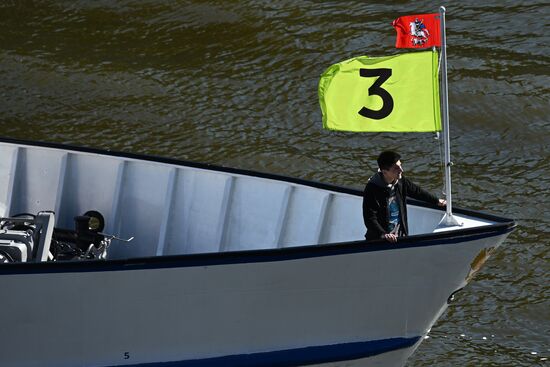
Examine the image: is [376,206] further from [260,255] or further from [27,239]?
[27,239]

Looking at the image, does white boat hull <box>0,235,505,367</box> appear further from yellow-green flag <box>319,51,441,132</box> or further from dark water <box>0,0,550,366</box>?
dark water <box>0,0,550,366</box>

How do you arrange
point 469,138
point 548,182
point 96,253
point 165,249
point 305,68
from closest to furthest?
point 96,253 → point 165,249 → point 548,182 → point 469,138 → point 305,68

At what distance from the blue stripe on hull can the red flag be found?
8.57 feet

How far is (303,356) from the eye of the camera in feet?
28.7

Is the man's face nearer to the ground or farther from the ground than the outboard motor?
farther from the ground

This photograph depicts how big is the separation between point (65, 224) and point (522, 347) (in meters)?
5.25

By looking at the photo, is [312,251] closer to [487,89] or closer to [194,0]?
[487,89]

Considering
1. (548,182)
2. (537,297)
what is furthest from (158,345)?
(548,182)

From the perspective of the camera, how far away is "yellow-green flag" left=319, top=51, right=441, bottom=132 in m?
8.27

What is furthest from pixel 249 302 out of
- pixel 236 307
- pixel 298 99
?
pixel 298 99

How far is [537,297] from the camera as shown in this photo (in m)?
11.3

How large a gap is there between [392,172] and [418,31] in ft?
3.99

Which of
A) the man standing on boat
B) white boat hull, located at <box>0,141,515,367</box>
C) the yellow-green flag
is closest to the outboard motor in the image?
white boat hull, located at <box>0,141,515,367</box>

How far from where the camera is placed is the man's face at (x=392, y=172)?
844 centimetres
